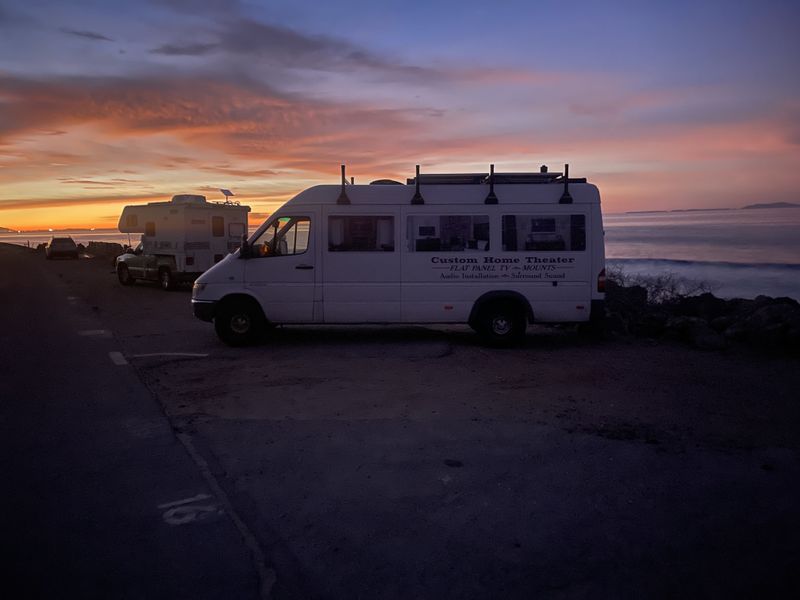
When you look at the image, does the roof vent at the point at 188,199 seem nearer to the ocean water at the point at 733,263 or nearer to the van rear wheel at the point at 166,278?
the van rear wheel at the point at 166,278

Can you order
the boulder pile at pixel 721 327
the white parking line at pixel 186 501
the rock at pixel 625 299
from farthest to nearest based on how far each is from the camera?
the rock at pixel 625 299 → the boulder pile at pixel 721 327 → the white parking line at pixel 186 501

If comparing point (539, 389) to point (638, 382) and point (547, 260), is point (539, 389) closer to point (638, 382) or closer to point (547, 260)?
point (638, 382)

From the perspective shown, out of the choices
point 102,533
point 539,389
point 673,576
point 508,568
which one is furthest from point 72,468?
point 539,389

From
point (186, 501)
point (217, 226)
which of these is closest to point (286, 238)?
point (186, 501)

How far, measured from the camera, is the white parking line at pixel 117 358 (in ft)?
32.2

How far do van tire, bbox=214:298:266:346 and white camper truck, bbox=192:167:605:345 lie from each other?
0.02m

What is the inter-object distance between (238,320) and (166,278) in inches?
479

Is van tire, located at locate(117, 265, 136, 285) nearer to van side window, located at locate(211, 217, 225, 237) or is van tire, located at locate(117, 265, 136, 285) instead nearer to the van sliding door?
van side window, located at locate(211, 217, 225, 237)

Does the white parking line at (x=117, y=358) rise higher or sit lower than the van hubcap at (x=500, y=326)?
lower

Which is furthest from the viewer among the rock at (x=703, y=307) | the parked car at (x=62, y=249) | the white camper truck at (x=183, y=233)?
the parked car at (x=62, y=249)

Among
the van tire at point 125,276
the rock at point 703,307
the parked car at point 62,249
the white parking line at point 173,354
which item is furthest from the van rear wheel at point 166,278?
the parked car at point 62,249

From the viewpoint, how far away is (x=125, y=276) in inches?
967

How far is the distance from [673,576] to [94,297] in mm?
20096

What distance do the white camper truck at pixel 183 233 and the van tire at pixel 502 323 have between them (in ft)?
42.5
